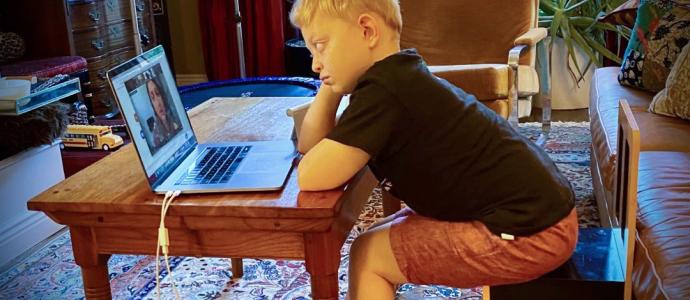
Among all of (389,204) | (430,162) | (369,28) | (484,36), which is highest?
(369,28)

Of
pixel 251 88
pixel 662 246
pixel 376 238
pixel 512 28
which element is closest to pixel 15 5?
pixel 251 88

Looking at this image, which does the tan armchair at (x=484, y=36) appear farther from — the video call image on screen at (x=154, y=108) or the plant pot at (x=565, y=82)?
the video call image on screen at (x=154, y=108)

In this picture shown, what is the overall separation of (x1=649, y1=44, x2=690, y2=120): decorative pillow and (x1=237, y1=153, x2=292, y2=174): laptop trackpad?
4.45 ft

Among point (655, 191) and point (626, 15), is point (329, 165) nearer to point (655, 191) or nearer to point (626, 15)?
point (655, 191)

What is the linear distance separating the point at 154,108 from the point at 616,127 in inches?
54.3

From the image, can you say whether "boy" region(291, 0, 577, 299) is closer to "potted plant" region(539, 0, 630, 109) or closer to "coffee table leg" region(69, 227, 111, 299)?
"coffee table leg" region(69, 227, 111, 299)

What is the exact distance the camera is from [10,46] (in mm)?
3611

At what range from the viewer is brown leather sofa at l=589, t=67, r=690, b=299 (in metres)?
1.36

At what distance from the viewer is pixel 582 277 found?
4.69ft

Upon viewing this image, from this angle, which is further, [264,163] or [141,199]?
[264,163]

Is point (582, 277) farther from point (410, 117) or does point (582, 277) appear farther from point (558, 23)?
point (558, 23)

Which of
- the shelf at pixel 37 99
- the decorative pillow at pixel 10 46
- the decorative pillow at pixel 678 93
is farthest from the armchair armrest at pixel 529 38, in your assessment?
the decorative pillow at pixel 10 46

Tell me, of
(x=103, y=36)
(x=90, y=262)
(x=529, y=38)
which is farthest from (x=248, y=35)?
(x=90, y=262)

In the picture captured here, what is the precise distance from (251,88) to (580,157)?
147cm
